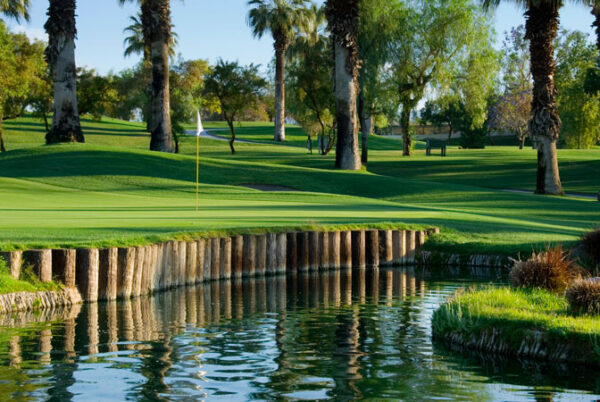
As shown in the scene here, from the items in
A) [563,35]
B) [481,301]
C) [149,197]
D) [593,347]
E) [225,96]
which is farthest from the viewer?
[563,35]

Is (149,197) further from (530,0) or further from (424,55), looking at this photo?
(424,55)

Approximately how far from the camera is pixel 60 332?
13742 mm

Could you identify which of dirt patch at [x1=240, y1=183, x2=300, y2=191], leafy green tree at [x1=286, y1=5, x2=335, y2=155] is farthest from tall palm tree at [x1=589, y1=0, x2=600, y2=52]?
leafy green tree at [x1=286, y1=5, x2=335, y2=155]

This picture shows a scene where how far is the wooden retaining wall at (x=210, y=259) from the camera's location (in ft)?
53.2

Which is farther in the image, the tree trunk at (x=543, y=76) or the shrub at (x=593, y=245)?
the tree trunk at (x=543, y=76)

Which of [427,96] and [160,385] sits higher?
[427,96]

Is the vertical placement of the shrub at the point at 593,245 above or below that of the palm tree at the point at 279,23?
below

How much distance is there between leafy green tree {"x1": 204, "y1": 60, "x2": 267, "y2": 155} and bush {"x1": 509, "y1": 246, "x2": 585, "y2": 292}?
49.1m

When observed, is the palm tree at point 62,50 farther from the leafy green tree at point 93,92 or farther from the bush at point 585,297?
the bush at point 585,297

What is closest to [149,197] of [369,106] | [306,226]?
[306,226]

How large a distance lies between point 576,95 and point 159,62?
140 feet

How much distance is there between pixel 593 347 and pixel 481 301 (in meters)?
2.69

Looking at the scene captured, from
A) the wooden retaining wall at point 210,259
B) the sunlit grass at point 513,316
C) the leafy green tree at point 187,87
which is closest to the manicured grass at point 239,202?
the wooden retaining wall at point 210,259

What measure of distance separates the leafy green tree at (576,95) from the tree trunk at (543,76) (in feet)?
106
